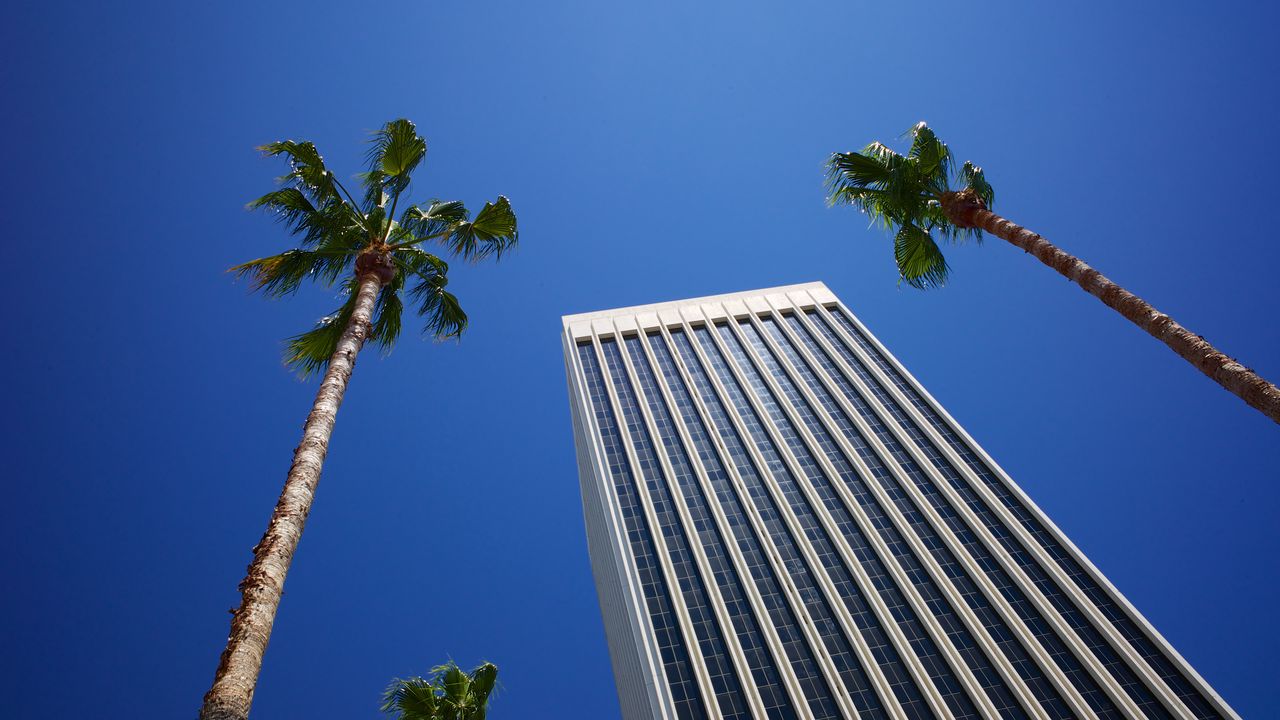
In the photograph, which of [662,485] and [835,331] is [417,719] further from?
[835,331]

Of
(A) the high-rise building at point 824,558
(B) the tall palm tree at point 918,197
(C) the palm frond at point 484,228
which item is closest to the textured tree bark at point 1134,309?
(B) the tall palm tree at point 918,197

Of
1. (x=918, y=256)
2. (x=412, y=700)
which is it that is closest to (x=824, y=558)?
(x=918, y=256)

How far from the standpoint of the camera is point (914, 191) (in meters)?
16.9

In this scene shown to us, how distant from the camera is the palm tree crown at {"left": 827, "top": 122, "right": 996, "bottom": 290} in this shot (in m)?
16.8

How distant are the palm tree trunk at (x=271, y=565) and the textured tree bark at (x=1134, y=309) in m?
12.4

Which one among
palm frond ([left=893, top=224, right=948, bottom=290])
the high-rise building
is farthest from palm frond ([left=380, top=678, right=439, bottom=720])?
the high-rise building

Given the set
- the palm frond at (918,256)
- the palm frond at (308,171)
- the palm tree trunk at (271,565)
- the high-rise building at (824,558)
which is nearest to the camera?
the palm tree trunk at (271,565)

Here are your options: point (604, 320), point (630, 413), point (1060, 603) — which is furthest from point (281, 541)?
point (604, 320)

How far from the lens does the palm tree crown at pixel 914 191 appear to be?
16.8m

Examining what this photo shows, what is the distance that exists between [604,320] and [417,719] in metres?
44.2

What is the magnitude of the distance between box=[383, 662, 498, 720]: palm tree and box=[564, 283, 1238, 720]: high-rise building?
699 inches

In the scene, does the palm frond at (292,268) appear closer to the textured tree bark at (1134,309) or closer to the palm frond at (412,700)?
the palm frond at (412,700)

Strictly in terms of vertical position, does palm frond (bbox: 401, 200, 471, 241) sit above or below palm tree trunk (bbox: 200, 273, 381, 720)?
above

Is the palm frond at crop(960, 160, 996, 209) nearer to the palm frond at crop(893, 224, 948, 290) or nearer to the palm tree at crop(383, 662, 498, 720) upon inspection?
the palm frond at crop(893, 224, 948, 290)
